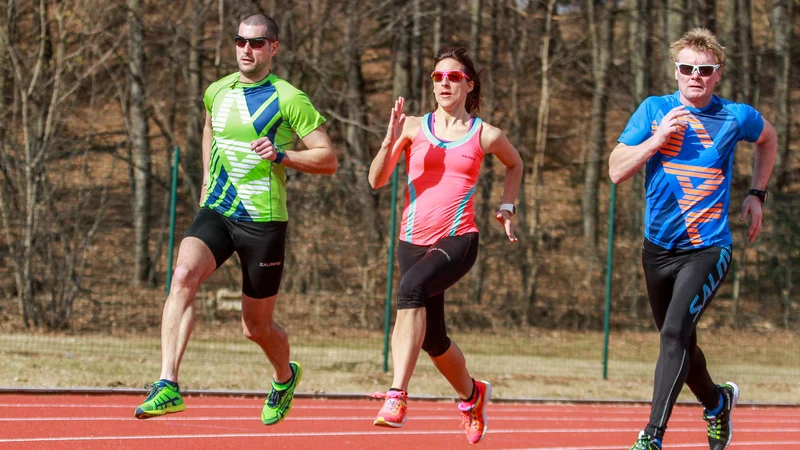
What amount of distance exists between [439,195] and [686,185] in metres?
1.43

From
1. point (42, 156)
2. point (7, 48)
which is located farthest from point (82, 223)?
point (7, 48)

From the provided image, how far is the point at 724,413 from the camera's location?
6.63 meters

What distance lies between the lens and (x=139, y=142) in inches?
747

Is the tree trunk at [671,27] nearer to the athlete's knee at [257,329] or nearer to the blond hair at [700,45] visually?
the blond hair at [700,45]

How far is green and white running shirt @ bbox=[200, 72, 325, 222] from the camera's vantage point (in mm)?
6250

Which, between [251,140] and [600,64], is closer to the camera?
A: [251,140]

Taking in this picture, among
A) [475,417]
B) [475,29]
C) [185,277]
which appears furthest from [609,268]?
[475,29]

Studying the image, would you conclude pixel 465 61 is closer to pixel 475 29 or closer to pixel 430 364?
pixel 430 364

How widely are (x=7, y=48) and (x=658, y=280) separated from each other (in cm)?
1180

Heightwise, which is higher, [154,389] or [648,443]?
[154,389]

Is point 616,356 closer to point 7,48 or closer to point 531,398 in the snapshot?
point 531,398

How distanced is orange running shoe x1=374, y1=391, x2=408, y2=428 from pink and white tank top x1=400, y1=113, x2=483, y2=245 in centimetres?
105

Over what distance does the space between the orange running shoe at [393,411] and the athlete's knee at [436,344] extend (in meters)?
0.76

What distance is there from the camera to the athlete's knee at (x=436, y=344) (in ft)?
21.2
